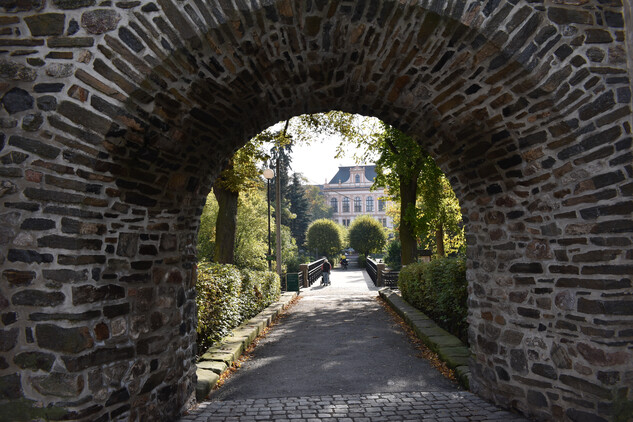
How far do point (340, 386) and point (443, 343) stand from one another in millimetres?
1979

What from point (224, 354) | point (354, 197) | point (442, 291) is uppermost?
point (354, 197)

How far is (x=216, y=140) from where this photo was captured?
4246 millimetres

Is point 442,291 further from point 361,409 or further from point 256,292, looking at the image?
point 256,292

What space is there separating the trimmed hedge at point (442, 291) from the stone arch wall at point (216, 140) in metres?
2.43

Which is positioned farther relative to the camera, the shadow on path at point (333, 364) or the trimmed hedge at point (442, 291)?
the trimmed hedge at point (442, 291)

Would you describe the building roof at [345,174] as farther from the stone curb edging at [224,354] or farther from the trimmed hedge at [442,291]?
the stone curb edging at [224,354]

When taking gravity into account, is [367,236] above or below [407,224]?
above

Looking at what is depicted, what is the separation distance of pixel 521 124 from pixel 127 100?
337 cm

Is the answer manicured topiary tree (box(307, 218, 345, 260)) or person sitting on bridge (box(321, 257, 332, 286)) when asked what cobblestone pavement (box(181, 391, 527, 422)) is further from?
manicured topiary tree (box(307, 218, 345, 260))

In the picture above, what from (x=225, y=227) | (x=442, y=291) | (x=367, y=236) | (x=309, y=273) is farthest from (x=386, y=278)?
(x=367, y=236)

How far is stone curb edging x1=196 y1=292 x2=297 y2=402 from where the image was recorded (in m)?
4.66

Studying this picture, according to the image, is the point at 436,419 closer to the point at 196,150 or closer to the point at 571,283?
the point at 571,283

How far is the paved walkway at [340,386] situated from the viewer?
12.9 ft

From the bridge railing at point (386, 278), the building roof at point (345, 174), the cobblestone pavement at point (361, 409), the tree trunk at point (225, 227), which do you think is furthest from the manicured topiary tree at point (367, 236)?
the building roof at point (345, 174)
